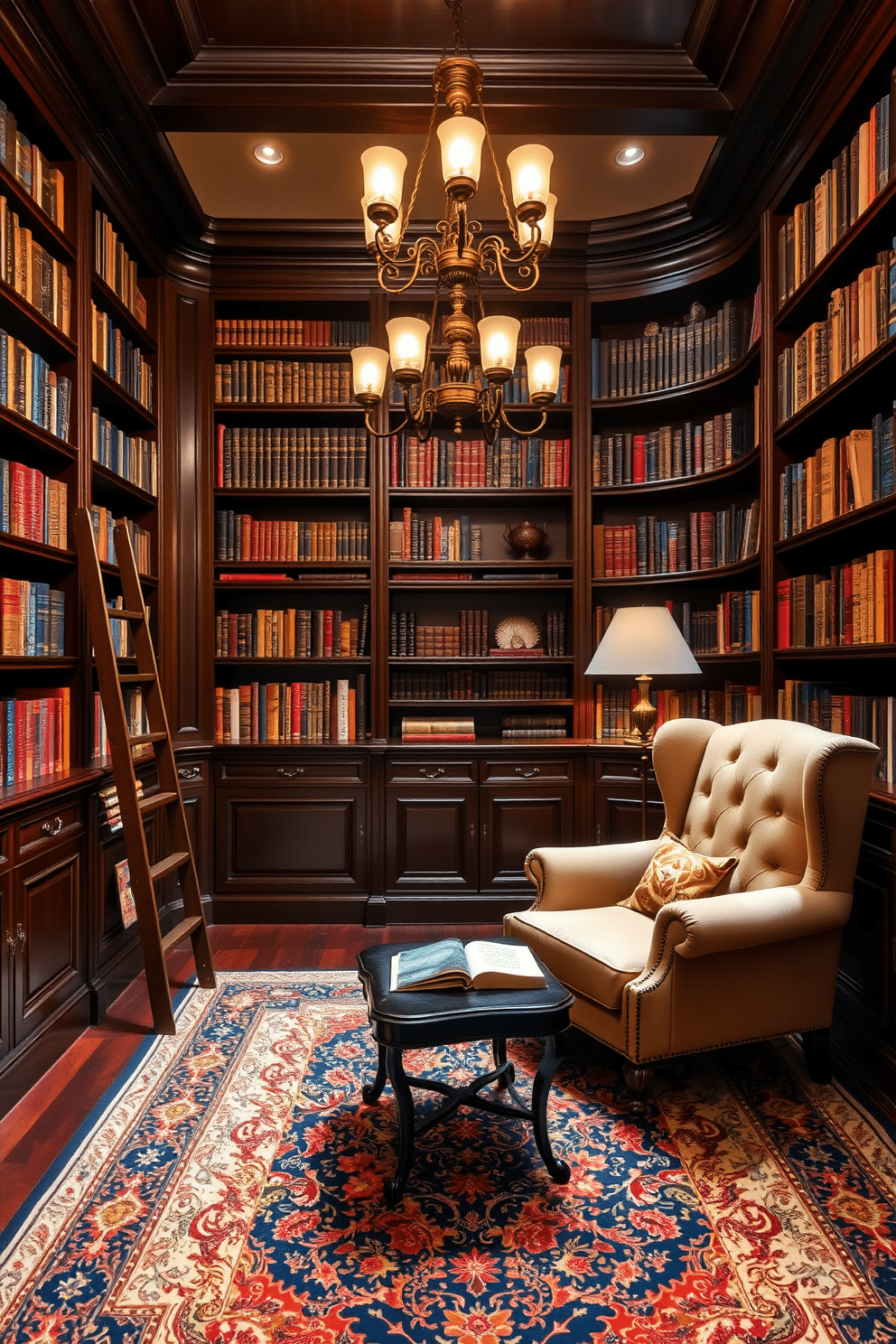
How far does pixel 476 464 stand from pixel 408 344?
5.49 feet

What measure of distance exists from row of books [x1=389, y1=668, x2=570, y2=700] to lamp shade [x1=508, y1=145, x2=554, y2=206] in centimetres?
233

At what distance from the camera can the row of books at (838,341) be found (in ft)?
7.77

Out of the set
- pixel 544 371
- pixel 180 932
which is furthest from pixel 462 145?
pixel 180 932

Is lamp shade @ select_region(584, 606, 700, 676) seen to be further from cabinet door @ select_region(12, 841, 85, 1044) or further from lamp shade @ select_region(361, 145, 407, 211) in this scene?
cabinet door @ select_region(12, 841, 85, 1044)

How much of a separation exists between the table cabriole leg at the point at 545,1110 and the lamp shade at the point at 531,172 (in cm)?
213

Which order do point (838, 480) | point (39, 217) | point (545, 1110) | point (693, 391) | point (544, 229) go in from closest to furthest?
1. point (545, 1110)
2. point (544, 229)
3. point (39, 217)
4. point (838, 480)
5. point (693, 391)

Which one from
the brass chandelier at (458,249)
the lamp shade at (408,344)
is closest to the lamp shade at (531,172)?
the brass chandelier at (458,249)

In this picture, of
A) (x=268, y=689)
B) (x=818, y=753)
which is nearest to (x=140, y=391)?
(x=268, y=689)

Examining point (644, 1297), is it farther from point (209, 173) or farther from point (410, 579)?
point (209, 173)

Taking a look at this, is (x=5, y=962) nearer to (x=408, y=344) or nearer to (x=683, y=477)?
(x=408, y=344)

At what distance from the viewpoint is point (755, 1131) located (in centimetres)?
210

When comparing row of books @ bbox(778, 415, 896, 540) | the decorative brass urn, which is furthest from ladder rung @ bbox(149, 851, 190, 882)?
row of books @ bbox(778, 415, 896, 540)

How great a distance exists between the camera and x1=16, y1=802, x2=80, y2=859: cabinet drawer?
2326 millimetres

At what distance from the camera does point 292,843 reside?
388cm
